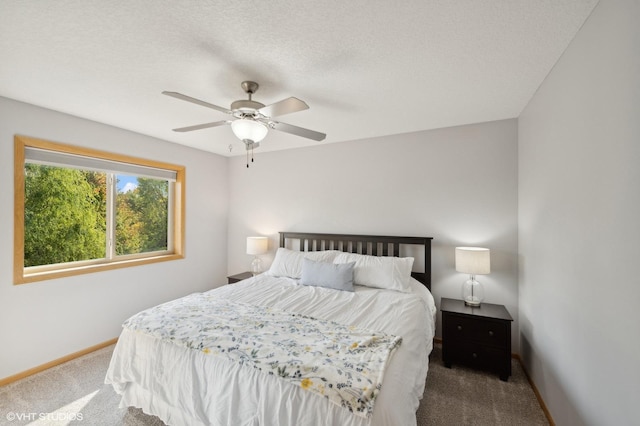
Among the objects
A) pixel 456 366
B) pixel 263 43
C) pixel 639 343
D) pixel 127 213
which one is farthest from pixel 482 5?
pixel 127 213

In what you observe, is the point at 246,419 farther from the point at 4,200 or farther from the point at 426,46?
the point at 4,200

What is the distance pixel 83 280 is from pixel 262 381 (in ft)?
8.79

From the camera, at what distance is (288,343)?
5.16 ft

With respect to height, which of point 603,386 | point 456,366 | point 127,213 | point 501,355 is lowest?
point 456,366

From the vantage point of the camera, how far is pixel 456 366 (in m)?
2.54

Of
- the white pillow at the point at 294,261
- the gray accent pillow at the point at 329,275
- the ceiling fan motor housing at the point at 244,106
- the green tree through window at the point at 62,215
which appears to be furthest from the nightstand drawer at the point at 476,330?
the green tree through window at the point at 62,215

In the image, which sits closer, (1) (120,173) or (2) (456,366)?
(2) (456,366)

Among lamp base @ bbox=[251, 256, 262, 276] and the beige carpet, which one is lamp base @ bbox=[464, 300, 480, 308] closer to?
the beige carpet

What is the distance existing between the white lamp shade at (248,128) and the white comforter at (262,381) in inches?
55.8

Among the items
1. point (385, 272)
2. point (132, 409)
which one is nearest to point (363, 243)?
point (385, 272)

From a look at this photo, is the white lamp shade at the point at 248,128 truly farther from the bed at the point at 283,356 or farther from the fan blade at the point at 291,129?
the bed at the point at 283,356

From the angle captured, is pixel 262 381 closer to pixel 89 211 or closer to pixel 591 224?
pixel 591 224

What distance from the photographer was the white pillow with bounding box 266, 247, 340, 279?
3227 mm

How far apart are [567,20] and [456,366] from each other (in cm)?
273
